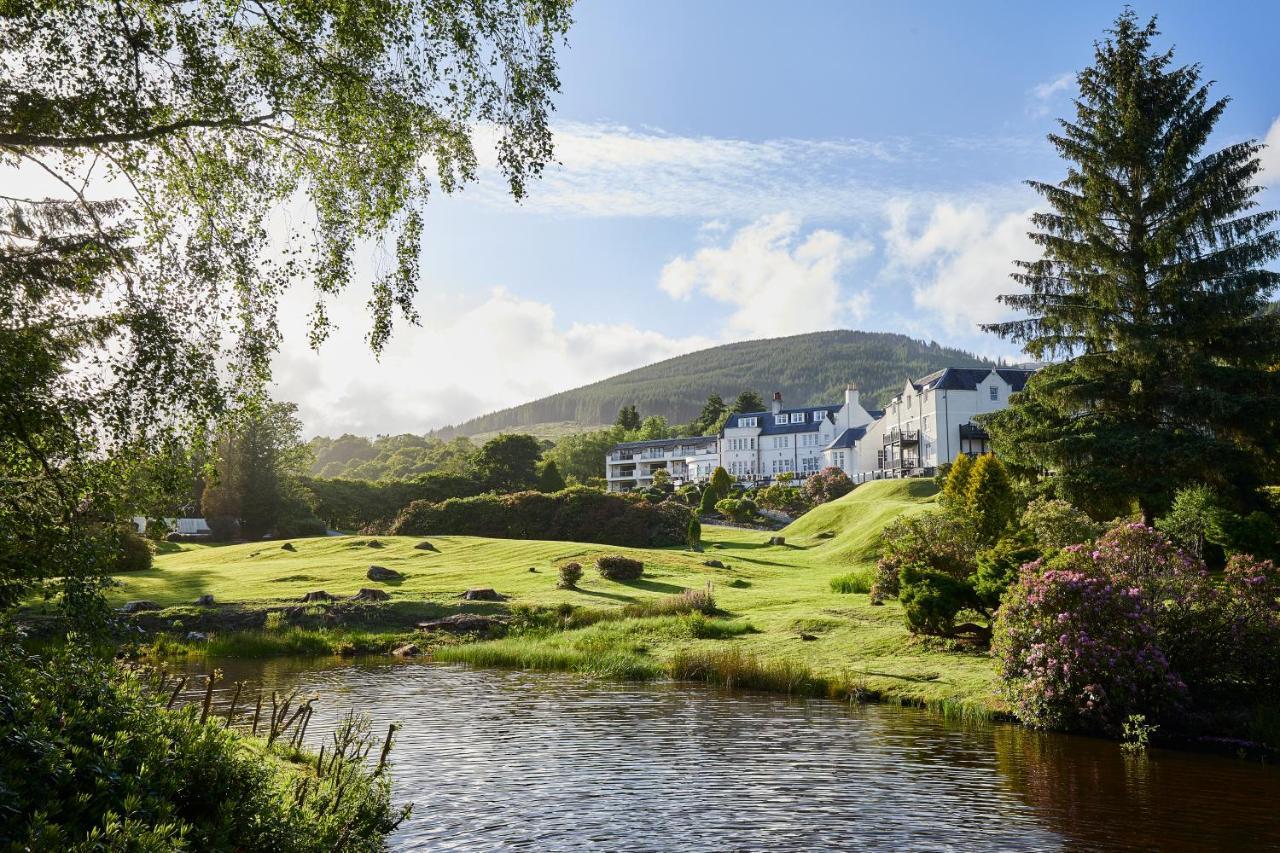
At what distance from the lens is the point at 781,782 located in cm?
1418

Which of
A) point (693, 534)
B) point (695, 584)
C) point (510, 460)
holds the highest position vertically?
point (510, 460)

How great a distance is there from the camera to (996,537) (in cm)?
3362

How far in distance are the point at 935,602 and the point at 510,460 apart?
3113 inches

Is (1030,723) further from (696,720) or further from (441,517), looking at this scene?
(441,517)

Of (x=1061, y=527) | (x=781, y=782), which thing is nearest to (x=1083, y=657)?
(x=781, y=782)

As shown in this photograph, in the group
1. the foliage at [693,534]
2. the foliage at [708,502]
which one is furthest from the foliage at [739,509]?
the foliage at [693,534]

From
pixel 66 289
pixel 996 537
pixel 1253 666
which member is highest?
pixel 66 289

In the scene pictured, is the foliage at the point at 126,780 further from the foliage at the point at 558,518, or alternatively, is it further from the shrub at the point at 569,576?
the foliage at the point at 558,518

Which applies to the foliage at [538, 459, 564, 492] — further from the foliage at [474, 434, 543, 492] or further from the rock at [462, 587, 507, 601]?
the rock at [462, 587, 507, 601]

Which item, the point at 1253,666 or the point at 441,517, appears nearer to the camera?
the point at 1253,666

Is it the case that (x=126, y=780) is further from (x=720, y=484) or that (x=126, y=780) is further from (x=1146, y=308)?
(x=720, y=484)

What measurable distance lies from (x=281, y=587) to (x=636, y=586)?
51.7ft

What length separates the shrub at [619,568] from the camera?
43219mm

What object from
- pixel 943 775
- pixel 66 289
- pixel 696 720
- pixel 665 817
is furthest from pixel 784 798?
pixel 66 289
